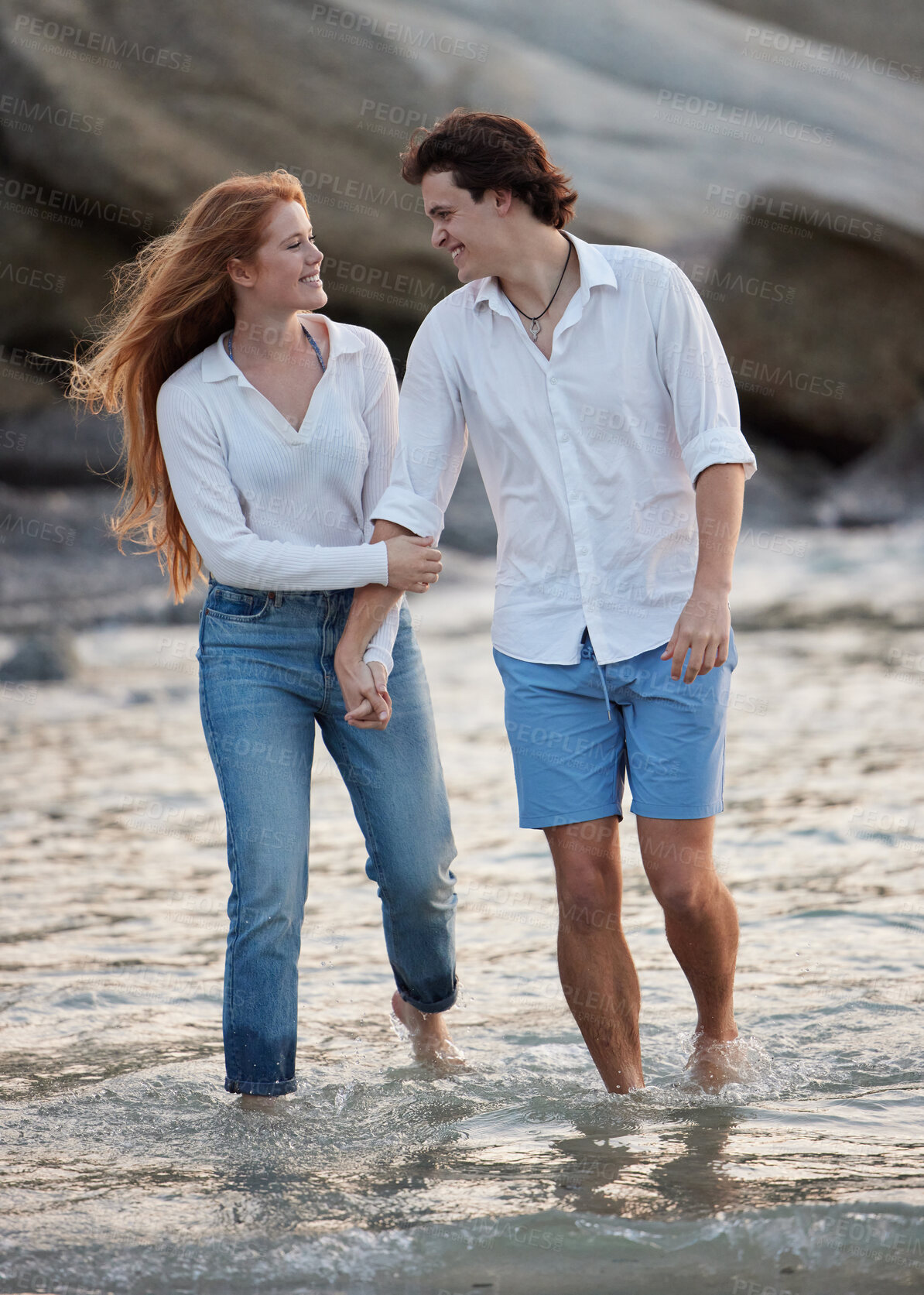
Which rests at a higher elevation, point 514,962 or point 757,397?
point 757,397

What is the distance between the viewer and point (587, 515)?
3.27m

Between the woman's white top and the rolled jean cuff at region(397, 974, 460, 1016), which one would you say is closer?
the woman's white top

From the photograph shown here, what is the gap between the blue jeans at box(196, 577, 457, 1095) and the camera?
330cm

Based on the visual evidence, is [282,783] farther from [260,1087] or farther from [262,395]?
[262,395]

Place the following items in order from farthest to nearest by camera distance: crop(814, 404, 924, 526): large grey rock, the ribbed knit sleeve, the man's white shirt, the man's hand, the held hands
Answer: crop(814, 404, 924, 526): large grey rock → the ribbed knit sleeve → the man's hand → the man's white shirt → the held hands

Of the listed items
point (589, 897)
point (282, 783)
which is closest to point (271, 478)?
point (282, 783)

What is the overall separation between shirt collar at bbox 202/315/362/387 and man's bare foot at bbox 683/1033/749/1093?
1.82 metres

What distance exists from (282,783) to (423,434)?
33.3 inches

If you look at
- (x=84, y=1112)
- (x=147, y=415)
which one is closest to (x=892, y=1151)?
(x=84, y=1112)

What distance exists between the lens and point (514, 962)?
15.0 feet

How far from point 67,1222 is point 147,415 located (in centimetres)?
177

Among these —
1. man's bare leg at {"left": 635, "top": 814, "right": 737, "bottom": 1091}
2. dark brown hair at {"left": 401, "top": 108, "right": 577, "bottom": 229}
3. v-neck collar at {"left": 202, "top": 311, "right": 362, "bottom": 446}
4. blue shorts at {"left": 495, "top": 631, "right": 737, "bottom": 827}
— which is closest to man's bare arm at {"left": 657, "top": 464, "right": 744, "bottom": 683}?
blue shorts at {"left": 495, "top": 631, "right": 737, "bottom": 827}

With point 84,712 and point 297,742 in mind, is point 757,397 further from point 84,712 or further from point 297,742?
point 297,742

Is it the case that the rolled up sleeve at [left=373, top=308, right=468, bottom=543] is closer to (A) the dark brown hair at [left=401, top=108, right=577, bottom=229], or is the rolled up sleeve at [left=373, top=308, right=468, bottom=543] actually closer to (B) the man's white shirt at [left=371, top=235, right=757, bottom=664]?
(B) the man's white shirt at [left=371, top=235, right=757, bottom=664]
